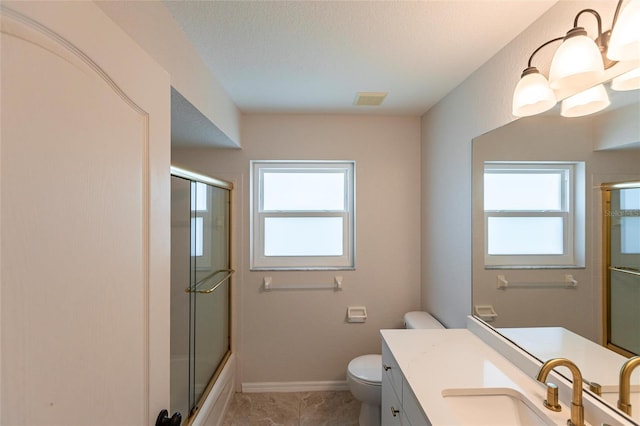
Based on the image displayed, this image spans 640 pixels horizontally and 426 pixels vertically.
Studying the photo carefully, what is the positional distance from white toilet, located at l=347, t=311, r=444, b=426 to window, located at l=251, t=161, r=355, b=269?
29.6 inches

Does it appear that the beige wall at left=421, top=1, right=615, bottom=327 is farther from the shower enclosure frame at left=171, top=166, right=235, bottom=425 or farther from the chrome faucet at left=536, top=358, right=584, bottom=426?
the shower enclosure frame at left=171, top=166, right=235, bottom=425

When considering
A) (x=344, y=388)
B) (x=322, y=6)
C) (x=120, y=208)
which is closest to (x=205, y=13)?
(x=322, y=6)

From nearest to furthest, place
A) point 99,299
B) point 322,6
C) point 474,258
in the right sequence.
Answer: point 99,299, point 322,6, point 474,258

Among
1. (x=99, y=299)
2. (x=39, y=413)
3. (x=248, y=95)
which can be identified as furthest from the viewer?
(x=248, y=95)

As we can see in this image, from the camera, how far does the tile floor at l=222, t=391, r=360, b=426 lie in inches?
79.4

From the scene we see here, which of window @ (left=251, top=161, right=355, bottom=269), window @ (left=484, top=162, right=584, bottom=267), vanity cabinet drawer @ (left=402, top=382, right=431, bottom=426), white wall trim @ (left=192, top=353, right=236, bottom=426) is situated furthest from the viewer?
window @ (left=251, top=161, right=355, bottom=269)

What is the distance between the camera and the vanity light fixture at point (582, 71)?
0.79 metres

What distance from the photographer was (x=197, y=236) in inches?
66.9

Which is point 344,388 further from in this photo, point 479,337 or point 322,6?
point 322,6

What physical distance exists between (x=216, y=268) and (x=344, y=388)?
1458 mm

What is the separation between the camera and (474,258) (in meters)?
1.60

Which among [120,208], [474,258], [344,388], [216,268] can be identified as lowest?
[344,388]

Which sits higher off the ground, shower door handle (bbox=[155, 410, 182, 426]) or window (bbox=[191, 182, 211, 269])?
window (bbox=[191, 182, 211, 269])

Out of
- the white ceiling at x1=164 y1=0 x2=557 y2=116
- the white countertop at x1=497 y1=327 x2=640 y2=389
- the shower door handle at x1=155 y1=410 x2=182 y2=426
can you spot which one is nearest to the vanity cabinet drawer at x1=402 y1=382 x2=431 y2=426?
the white countertop at x1=497 y1=327 x2=640 y2=389
